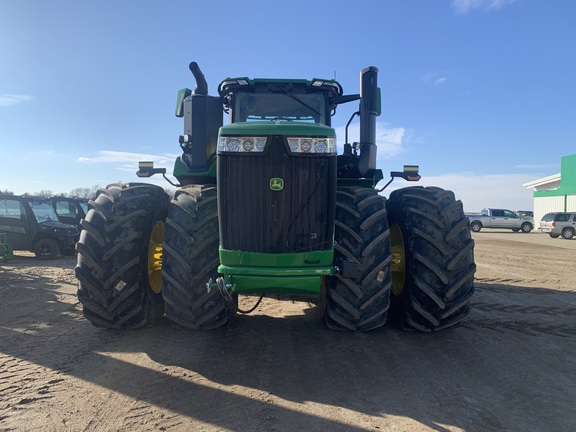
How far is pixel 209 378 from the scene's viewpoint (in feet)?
11.0

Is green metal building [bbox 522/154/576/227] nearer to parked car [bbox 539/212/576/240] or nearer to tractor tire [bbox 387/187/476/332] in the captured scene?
parked car [bbox 539/212/576/240]

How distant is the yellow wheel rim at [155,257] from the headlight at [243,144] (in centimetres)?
179

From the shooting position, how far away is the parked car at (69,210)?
14398mm

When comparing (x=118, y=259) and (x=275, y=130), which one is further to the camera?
(x=118, y=259)

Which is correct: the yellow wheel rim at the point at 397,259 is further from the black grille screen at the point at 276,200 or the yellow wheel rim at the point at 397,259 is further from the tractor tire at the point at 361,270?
the black grille screen at the point at 276,200

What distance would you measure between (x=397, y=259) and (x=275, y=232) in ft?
6.80

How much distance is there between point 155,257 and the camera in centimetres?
493

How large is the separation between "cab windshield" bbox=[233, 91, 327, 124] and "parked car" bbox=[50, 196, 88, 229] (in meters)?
11.7

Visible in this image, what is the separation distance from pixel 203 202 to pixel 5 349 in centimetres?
253

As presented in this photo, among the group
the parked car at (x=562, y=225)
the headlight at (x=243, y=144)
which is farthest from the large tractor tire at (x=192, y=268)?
the parked car at (x=562, y=225)

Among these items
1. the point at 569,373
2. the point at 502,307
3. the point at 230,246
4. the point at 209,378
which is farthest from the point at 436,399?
the point at 502,307

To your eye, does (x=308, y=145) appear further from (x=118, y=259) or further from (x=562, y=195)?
(x=562, y=195)

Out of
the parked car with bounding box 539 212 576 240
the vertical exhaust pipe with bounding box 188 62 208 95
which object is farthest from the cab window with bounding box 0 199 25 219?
the parked car with bounding box 539 212 576 240

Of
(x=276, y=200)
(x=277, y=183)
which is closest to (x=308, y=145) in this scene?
(x=277, y=183)
